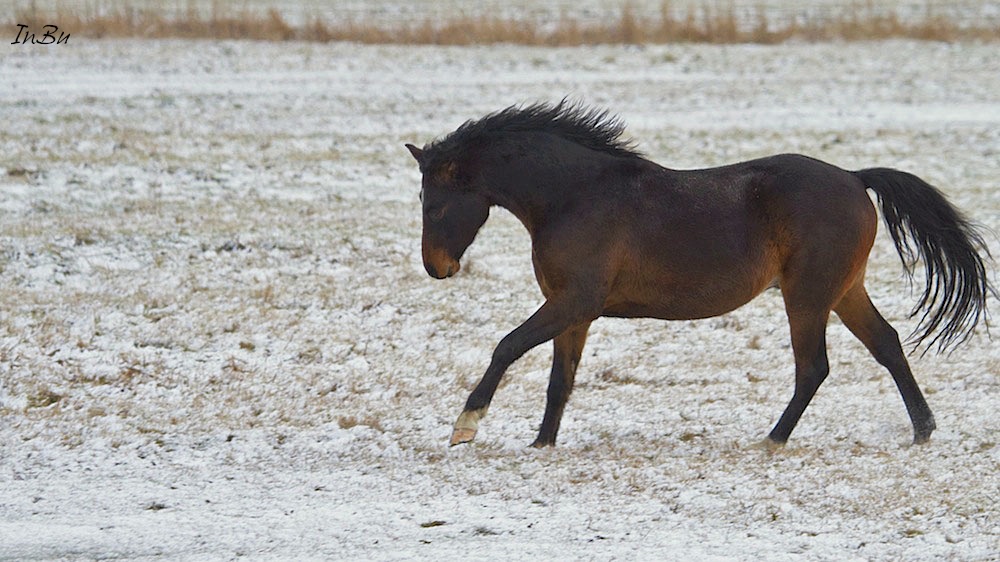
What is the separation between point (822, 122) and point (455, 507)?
10.8 meters

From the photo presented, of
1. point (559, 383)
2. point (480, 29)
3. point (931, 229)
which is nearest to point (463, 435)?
point (559, 383)

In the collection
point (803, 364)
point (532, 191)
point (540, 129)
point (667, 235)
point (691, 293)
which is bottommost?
point (803, 364)

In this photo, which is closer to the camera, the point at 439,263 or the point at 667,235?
the point at 667,235

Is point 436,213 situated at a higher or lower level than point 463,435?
higher

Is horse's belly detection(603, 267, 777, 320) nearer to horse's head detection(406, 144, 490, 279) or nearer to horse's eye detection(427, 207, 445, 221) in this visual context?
horse's head detection(406, 144, 490, 279)

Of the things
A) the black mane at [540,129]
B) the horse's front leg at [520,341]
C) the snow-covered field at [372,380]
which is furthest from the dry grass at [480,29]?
the horse's front leg at [520,341]

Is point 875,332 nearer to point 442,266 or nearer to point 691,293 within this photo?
point 691,293

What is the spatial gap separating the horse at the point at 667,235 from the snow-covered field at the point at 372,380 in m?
0.51

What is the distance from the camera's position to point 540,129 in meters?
6.01

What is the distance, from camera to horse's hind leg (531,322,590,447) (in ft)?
19.5

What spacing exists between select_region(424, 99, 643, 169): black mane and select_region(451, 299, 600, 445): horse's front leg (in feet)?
2.93

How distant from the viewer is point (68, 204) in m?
10.6

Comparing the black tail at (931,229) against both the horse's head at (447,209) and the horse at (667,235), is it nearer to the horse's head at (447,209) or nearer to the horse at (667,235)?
the horse at (667,235)

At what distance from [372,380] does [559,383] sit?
151 cm
